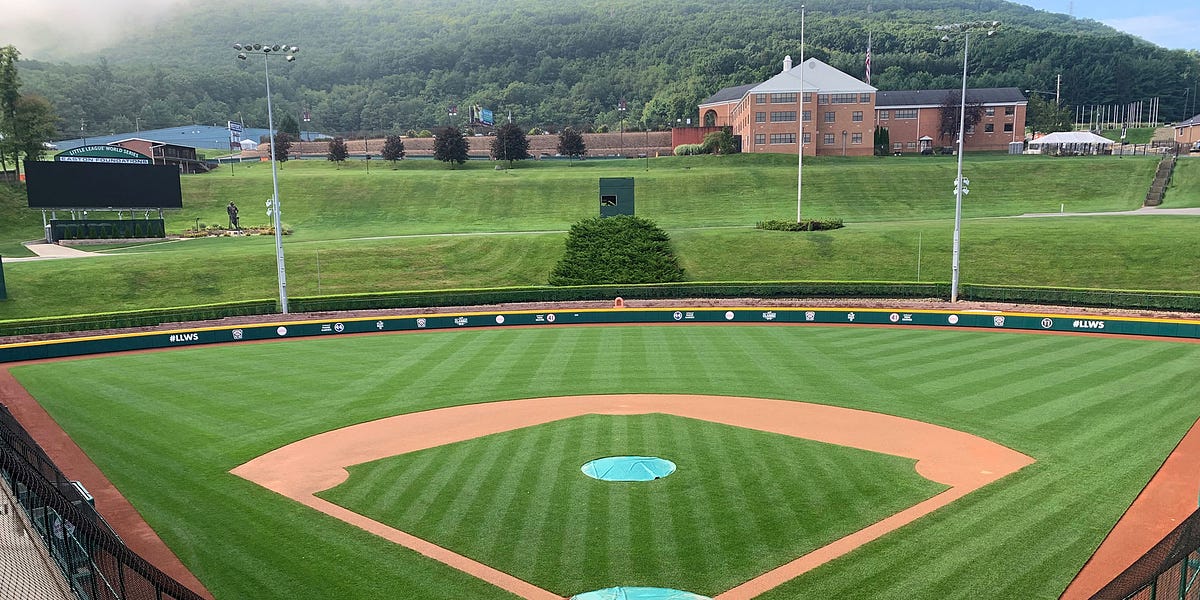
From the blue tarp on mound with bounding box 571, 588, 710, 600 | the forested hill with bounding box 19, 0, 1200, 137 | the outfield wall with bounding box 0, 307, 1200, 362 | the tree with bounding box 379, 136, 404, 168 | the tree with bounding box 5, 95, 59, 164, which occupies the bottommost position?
the outfield wall with bounding box 0, 307, 1200, 362

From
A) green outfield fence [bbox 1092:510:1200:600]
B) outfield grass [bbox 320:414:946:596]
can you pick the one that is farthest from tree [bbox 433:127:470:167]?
green outfield fence [bbox 1092:510:1200:600]

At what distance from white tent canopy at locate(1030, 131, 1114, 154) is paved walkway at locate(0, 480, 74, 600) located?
3673 inches

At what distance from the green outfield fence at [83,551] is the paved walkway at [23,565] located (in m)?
0.15

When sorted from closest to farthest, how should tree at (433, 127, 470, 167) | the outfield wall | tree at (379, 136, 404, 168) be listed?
the outfield wall → tree at (433, 127, 470, 167) → tree at (379, 136, 404, 168)

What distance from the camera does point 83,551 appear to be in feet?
29.7

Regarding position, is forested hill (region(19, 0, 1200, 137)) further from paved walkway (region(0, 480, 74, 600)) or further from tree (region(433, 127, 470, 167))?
paved walkway (region(0, 480, 74, 600))

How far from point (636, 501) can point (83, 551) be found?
8.96m

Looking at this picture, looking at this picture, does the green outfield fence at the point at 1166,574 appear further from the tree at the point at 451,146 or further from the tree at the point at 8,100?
the tree at the point at 8,100

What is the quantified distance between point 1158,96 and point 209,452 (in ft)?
574

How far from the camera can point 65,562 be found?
930 centimetres

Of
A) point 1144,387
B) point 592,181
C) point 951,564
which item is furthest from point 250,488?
point 592,181

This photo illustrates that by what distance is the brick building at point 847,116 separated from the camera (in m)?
87.1

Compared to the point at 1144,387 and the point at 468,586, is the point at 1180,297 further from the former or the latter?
the point at 468,586

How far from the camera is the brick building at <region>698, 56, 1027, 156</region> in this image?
87125 millimetres
